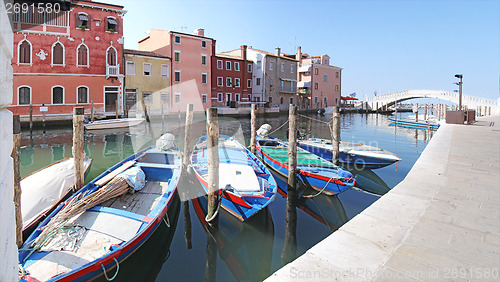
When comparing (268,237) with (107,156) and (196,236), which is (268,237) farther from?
(107,156)

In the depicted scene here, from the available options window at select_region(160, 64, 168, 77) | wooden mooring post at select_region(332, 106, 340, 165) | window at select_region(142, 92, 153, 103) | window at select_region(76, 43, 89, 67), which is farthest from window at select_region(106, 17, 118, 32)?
wooden mooring post at select_region(332, 106, 340, 165)

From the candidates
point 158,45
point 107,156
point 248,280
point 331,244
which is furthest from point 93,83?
point 331,244

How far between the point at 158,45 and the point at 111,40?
706 cm

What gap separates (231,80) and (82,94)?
1726 cm

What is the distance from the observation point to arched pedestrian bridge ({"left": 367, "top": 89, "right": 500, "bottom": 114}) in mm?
31703

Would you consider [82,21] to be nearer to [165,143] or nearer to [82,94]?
[82,94]

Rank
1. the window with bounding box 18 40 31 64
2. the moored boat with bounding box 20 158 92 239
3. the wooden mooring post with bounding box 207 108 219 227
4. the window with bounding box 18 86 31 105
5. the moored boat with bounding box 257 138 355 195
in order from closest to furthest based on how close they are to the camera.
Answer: the moored boat with bounding box 20 158 92 239 → the wooden mooring post with bounding box 207 108 219 227 → the moored boat with bounding box 257 138 355 195 → the window with bounding box 18 86 31 105 → the window with bounding box 18 40 31 64

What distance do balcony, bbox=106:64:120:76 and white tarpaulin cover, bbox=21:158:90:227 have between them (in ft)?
62.3

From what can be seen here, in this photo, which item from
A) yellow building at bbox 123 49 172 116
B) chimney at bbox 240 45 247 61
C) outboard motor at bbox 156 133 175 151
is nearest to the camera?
outboard motor at bbox 156 133 175 151

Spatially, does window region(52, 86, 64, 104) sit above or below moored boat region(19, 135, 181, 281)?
above

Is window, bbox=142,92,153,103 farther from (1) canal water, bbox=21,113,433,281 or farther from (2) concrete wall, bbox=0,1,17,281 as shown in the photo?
(2) concrete wall, bbox=0,1,17,281

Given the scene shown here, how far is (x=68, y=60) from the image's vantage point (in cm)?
2250

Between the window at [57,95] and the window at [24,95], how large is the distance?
1.51 metres

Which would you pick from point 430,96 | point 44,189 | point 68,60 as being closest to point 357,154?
point 44,189
